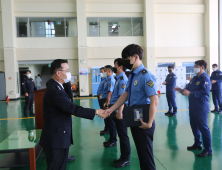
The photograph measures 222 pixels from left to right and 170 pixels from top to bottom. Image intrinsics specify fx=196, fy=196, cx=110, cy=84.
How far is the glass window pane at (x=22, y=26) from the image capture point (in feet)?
45.9

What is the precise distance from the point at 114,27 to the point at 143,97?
1347 cm

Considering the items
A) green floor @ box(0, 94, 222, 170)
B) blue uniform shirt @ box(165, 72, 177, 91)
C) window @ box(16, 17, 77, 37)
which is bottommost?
green floor @ box(0, 94, 222, 170)

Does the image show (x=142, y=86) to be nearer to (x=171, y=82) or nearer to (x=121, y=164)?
(x=121, y=164)

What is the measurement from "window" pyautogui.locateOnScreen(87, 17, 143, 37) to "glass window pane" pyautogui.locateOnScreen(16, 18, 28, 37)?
14.7 feet

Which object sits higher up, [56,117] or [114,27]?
[114,27]

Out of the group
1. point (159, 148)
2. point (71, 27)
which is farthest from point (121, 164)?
point (71, 27)

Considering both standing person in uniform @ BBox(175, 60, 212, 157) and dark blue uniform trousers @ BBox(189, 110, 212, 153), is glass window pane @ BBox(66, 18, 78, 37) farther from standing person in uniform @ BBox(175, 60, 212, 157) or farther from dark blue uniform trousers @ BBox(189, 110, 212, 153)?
dark blue uniform trousers @ BBox(189, 110, 212, 153)

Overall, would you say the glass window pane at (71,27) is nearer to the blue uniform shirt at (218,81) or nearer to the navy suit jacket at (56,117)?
the blue uniform shirt at (218,81)

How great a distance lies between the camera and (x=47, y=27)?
14219 mm

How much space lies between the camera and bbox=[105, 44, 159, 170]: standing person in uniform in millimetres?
2146

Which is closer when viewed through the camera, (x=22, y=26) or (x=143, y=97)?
(x=143, y=97)

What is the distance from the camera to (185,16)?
595 inches

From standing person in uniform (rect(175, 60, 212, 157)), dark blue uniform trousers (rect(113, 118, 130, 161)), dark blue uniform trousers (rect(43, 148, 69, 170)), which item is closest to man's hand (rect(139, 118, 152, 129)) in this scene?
dark blue uniform trousers (rect(43, 148, 69, 170))

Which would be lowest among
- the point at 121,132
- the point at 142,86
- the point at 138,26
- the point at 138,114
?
the point at 121,132
